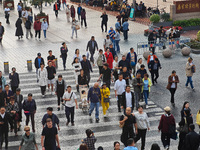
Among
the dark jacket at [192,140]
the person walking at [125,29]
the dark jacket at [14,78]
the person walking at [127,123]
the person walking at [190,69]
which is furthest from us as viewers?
the person walking at [125,29]

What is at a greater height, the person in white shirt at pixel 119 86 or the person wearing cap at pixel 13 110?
the person in white shirt at pixel 119 86

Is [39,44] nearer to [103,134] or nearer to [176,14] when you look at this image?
[176,14]

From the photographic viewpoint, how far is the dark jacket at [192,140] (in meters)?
12.1

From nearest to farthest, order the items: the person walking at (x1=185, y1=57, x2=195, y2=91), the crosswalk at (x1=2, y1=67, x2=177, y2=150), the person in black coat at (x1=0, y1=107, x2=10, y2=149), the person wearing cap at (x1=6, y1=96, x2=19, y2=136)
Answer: the person in black coat at (x1=0, y1=107, x2=10, y2=149) → the crosswalk at (x1=2, y1=67, x2=177, y2=150) → the person wearing cap at (x1=6, y1=96, x2=19, y2=136) → the person walking at (x1=185, y1=57, x2=195, y2=91)

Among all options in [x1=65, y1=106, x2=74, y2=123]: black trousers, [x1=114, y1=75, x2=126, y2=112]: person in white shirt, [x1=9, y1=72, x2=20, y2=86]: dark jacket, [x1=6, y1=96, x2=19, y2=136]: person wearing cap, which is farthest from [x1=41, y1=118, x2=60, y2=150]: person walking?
[x1=9, y1=72, x2=20, y2=86]: dark jacket

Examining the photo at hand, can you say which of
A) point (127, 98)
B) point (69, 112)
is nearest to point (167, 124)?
point (127, 98)

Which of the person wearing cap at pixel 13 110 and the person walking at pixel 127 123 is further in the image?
the person wearing cap at pixel 13 110

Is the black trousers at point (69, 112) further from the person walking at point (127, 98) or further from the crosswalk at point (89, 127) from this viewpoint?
the person walking at point (127, 98)

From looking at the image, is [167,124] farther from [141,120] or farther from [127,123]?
[127,123]

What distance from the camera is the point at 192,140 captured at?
12.1 meters

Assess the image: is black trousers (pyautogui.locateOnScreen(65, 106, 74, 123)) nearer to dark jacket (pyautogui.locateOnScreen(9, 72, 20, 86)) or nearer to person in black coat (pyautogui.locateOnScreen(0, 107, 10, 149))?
person in black coat (pyautogui.locateOnScreen(0, 107, 10, 149))

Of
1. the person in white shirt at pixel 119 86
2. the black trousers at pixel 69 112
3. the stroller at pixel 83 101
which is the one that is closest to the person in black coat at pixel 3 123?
the black trousers at pixel 69 112

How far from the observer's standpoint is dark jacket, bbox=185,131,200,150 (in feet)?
39.6

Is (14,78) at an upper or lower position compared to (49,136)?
upper
